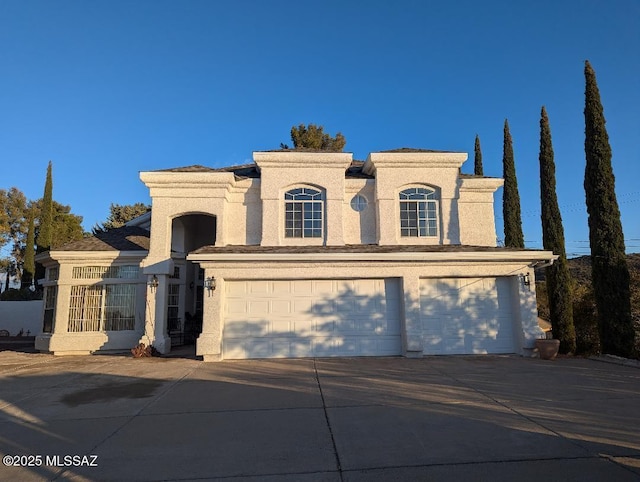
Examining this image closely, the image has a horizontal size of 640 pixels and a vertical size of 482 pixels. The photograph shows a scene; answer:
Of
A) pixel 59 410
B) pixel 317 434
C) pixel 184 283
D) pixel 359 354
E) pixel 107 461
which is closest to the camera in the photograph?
pixel 107 461

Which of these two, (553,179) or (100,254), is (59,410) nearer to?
(100,254)

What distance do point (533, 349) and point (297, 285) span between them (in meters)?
7.07

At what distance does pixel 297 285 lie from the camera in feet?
40.3

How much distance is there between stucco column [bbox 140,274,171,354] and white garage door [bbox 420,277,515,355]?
27.0 ft

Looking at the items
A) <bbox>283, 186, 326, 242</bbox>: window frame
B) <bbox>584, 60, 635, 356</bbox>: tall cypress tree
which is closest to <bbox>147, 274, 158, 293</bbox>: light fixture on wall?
<bbox>283, 186, 326, 242</bbox>: window frame

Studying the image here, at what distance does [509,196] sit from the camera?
20.3m

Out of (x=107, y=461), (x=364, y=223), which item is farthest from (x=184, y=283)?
(x=107, y=461)

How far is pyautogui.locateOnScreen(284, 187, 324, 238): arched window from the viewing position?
14047 mm

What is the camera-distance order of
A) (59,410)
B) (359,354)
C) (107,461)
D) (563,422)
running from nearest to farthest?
(107,461)
(563,422)
(59,410)
(359,354)

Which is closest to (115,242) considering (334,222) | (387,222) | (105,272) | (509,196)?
(105,272)

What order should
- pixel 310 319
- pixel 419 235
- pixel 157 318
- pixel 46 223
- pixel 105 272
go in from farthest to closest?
pixel 46 223 → pixel 105 272 → pixel 419 235 → pixel 157 318 → pixel 310 319

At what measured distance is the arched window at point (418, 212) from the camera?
1421 centimetres

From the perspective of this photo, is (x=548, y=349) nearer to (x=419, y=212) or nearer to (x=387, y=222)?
(x=419, y=212)

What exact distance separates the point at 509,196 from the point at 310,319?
43.9 feet
